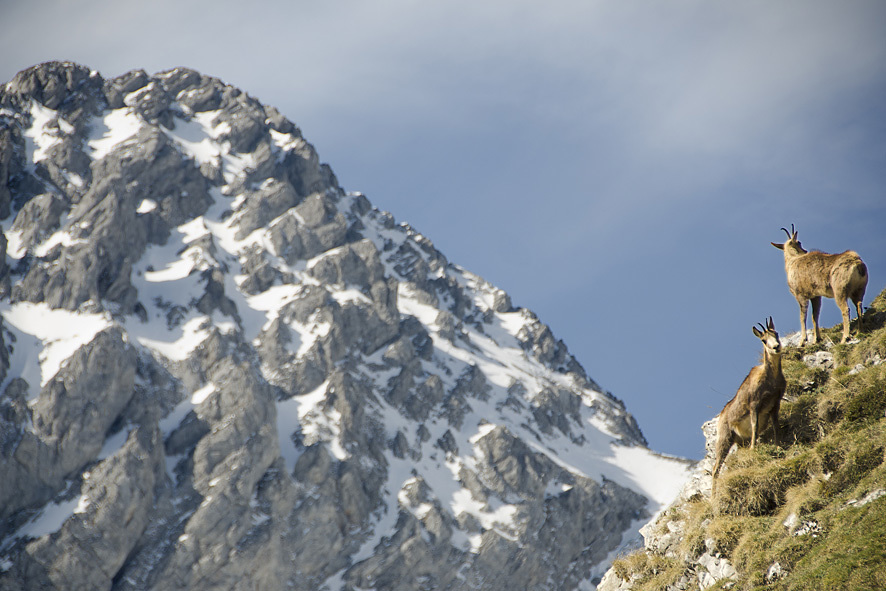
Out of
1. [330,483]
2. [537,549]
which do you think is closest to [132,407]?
[330,483]

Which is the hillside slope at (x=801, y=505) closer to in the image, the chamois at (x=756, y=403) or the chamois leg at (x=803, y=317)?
the chamois at (x=756, y=403)

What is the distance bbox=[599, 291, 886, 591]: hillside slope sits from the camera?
13406 mm

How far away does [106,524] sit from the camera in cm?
14650

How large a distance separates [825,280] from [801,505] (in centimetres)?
749

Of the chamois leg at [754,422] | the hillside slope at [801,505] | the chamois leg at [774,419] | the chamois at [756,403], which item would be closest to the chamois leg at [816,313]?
the hillside slope at [801,505]

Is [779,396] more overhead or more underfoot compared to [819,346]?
more underfoot

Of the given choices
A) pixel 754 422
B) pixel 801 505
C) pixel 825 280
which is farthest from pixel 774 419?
pixel 825 280

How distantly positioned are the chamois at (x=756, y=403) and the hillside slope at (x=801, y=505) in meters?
0.42

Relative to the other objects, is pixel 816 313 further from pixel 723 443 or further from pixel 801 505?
pixel 801 505

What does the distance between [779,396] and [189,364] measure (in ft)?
595

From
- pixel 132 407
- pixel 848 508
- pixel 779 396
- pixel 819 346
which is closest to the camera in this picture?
pixel 848 508

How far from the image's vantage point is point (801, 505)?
14.9m

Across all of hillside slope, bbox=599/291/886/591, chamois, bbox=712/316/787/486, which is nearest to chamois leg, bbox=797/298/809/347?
hillside slope, bbox=599/291/886/591

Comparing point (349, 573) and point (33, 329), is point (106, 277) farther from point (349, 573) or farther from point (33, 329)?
point (349, 573)
